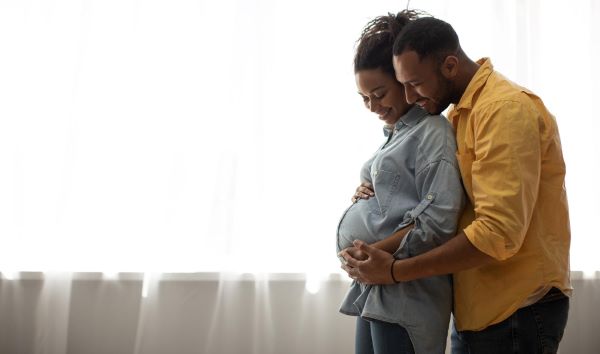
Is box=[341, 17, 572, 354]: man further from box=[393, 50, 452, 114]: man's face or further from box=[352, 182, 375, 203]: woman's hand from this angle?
box=[352, 182, 375, 203]: woman's hand

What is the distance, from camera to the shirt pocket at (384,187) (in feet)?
3.85

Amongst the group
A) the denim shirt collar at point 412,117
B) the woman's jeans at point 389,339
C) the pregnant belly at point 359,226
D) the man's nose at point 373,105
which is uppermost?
the man's nose at point 373,105

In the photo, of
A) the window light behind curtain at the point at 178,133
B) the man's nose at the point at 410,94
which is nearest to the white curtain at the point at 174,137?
the window light behind curtain at the point at 178,133

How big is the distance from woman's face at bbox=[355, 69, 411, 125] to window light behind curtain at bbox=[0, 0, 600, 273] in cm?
80

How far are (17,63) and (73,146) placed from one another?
36cm

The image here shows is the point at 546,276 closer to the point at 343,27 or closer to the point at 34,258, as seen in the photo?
the point at 343,27

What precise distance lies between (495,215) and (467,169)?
0.46 ft

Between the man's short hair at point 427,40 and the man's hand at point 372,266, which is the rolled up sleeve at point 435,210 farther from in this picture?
the man's short hair at point 427,40

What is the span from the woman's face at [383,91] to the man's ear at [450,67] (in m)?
0.14

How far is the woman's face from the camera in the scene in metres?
1.27

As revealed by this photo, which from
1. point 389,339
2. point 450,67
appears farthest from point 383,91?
point 389,339

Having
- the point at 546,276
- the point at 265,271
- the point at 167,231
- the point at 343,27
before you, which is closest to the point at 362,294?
the point at 546,276

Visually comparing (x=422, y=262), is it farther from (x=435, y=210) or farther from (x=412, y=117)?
(x=412, y=117)

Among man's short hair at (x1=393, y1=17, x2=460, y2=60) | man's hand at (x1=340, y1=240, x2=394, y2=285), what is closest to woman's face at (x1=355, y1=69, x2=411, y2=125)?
man's short hair at (x1=393, y1=17, x2=460, y2=60)
